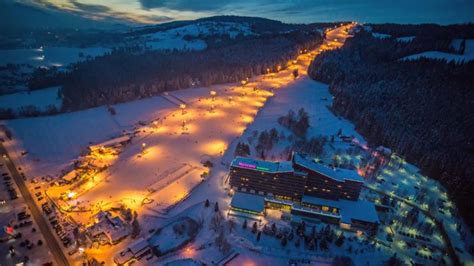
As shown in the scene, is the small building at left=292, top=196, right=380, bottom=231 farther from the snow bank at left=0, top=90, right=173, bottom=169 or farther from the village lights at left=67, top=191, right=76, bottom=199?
the snow bank at left=0, top=90, right=173, bottom=169

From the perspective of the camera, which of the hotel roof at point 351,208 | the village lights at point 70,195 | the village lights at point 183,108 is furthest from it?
the village lights at point 183,108

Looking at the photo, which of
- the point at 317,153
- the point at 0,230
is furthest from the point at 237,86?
the point at 0,230

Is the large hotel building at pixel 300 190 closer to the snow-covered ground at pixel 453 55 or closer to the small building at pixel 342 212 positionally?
the small building at pixel 342 212

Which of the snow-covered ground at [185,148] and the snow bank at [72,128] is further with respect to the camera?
the snow bank at [72,128]

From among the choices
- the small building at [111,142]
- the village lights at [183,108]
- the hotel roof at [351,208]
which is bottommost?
the hotel roof at [351,208]

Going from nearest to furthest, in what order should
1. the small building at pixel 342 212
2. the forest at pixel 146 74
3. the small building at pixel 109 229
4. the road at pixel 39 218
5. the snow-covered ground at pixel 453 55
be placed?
the road at pixel 39 218
the small building at pixel 109 229
the small building at pixel 342 212
the forest at pixel 146 74
the snow-covered ground at pixel 453 55

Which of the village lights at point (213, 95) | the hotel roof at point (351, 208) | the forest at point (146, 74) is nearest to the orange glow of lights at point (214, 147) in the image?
the hotel roof at point (351, 208)

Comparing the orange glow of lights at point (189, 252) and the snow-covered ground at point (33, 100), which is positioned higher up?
the snow-covered ground at point (33, 100)
